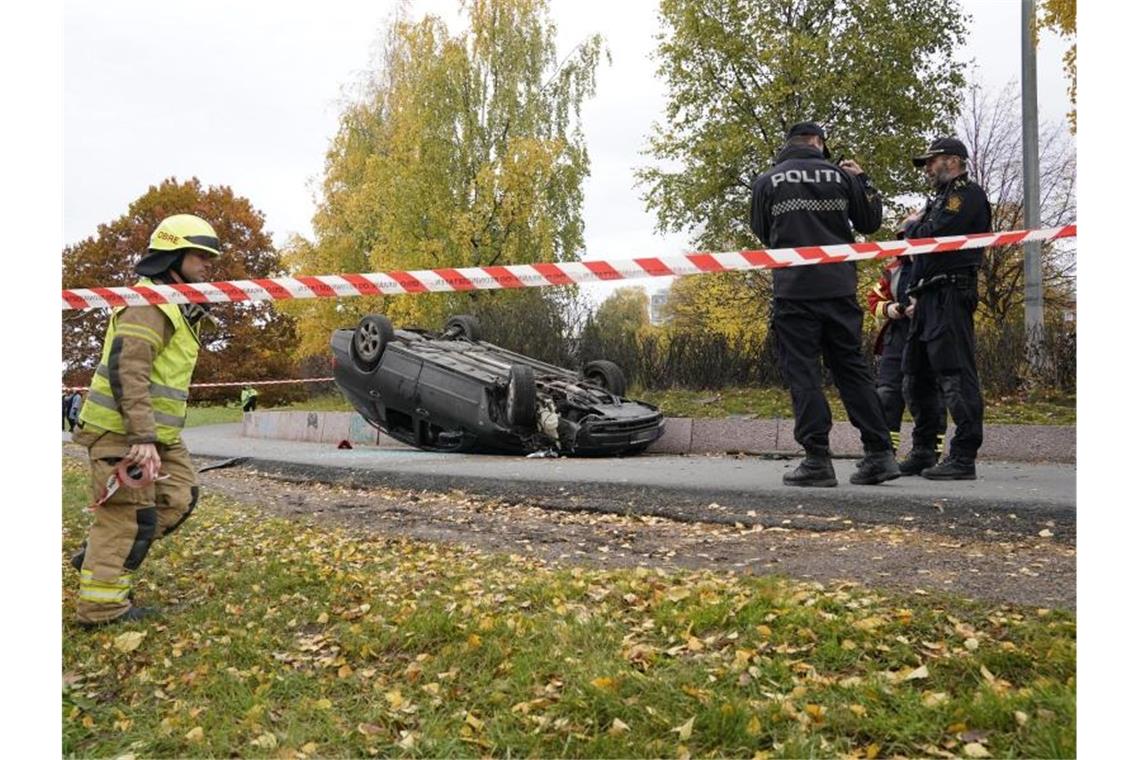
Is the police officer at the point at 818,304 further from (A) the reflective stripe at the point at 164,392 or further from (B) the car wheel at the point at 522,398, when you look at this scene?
(B) the car wheel at the point at 522,398

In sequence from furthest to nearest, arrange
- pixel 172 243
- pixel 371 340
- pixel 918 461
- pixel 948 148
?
1. pixel 371 340
2. pixel 918 461
3. pixel 948 148
4. pixel 172 243

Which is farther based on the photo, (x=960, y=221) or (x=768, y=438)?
(x=768, y=438)

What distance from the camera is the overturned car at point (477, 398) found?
354 inches

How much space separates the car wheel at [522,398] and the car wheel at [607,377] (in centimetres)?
146

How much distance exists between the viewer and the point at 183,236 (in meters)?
4.01

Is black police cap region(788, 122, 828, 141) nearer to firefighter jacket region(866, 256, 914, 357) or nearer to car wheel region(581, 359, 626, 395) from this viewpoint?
firefighter jacket region(866, 256, 914, 357)

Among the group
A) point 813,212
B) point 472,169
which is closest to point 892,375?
point 813,212

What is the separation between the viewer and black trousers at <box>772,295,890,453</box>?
17.6ft

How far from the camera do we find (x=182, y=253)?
403cm

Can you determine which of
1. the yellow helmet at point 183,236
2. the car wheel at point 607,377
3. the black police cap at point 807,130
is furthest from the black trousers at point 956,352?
the car wheel at point 607,377

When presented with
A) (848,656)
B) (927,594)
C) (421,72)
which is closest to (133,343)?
(848,656)

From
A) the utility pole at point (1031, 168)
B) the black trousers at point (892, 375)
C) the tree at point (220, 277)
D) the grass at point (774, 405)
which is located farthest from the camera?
the tree at point (220, 277)

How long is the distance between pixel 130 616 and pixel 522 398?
5.37 metres

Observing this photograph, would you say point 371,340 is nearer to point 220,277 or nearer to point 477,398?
point 477,398
